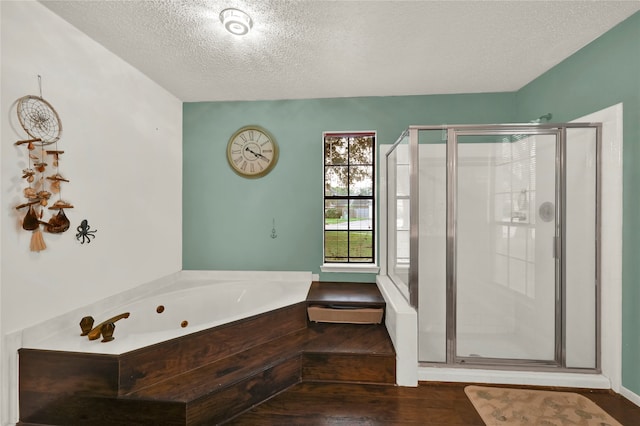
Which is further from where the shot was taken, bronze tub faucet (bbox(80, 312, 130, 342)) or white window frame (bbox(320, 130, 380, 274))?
white window frame (bbox(320, 130, 380, 274))

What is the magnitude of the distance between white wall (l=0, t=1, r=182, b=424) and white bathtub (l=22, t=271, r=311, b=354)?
0.10 metres

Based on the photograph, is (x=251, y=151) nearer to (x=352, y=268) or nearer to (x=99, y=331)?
(x=352, y=268)

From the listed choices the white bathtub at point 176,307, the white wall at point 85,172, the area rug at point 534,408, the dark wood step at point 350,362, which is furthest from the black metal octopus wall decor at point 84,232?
the area rug at point 534,408

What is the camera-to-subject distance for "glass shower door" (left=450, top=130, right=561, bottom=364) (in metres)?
1.88

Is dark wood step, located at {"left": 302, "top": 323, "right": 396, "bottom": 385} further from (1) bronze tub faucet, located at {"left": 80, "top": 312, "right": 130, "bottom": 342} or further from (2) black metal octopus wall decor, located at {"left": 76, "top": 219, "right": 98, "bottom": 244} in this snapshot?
(2) black metal octopus wall decor, located at {"left": 76, "top": 219, "right": 98, "bottom": 244}

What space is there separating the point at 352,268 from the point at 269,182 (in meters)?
1.23

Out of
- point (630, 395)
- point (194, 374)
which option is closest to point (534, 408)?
point (630, 395)

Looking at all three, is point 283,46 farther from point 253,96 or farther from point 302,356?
point 302,356

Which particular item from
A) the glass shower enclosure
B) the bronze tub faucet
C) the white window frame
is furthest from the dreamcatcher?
the glass shower enclosure

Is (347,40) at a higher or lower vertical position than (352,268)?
higher

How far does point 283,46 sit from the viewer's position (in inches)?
73.8

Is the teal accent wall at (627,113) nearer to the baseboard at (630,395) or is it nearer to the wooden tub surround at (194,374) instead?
the baseboard at (630,395)

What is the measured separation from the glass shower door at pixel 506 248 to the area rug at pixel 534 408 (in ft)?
0.66

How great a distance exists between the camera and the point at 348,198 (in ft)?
9.40
